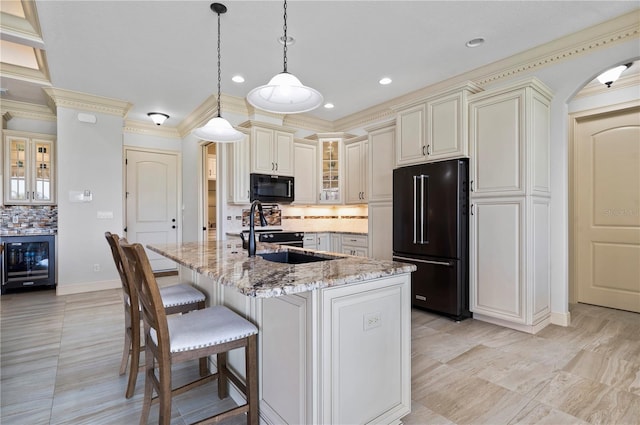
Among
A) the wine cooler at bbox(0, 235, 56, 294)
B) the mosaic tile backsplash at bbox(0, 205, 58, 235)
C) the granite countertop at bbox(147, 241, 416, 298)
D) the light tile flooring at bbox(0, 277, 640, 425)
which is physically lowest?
the light tile flooring at bbox(0, 277, 640, 425)

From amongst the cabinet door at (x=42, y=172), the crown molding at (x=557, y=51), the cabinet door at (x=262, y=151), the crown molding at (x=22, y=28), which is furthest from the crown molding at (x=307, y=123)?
the cabinet door at (x=42, y=172)

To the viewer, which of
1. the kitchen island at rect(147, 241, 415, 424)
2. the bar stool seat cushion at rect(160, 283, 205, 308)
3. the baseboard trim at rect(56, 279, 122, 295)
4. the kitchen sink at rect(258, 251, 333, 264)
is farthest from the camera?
the baseboard trim at rect(56, 279, 122, 295)

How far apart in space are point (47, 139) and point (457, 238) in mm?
5945

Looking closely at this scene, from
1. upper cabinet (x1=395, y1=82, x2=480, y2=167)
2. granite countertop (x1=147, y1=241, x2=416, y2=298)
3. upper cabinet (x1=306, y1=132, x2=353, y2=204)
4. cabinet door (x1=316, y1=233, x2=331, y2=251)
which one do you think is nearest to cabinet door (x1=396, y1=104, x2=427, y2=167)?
upper cabinet (x1=395, y1=82, x2=480, y2=167)

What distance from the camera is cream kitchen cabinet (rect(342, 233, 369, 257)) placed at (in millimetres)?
4777

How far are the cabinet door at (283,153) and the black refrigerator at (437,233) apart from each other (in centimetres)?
195

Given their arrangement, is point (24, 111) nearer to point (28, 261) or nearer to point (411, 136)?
point (28, 261)

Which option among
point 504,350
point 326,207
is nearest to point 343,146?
point 326,207

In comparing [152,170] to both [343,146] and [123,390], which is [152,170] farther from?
[123,390]

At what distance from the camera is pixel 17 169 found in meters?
4.69

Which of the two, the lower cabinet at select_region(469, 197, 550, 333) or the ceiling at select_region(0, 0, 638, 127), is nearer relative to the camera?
the ceiling at select_region(0, 0, 638, 127)

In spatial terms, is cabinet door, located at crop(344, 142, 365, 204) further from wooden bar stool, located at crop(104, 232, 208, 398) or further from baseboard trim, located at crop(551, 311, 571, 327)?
wooden bar stool, located at crop(104, 232, 208, 398)

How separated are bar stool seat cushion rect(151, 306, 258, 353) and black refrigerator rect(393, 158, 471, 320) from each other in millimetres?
2416

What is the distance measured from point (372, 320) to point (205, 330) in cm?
80
